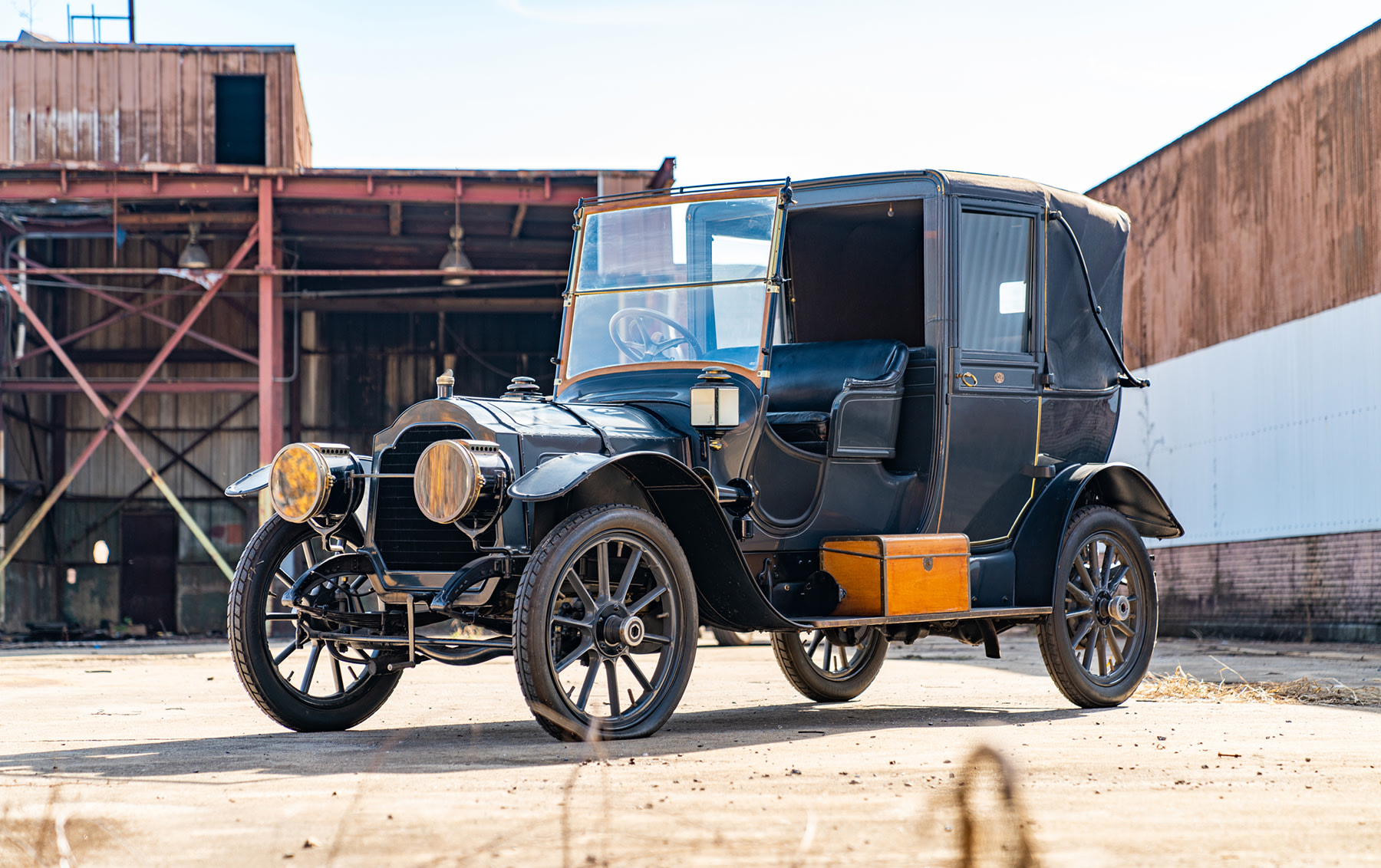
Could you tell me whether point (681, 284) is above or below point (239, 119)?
below

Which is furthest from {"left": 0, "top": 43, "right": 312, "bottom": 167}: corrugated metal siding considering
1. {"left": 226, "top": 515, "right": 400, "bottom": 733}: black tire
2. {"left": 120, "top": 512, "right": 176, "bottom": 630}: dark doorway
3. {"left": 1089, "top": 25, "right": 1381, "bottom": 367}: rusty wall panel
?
{"left": 226, "top": 515, "right": 400, "bottom": 733}: black tire

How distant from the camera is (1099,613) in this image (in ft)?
27.6

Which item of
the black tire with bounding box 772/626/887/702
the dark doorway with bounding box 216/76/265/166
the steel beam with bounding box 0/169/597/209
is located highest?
the dark doorway with bounding box 216/76/265/166

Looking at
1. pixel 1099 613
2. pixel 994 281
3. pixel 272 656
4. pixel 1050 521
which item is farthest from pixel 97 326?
pixel 1099 613

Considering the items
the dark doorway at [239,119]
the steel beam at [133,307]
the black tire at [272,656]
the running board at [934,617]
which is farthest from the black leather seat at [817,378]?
the dark doorway at [239,119]

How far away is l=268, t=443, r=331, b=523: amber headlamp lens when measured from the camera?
6566 mm

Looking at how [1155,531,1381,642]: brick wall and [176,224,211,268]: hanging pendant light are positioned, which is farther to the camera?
[176,224,211,268]: hanging pendant light

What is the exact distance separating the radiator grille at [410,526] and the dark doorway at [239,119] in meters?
20.2

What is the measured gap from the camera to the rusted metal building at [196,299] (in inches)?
894

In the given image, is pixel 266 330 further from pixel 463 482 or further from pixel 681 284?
pixel 463 482

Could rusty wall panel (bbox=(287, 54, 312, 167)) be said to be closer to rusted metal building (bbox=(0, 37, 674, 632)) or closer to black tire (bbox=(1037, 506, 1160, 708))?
rusted metal building (bbox=(0, 37, 674, 632))

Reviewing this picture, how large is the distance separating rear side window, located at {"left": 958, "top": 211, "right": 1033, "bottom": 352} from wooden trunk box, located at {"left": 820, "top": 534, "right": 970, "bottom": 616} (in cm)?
126

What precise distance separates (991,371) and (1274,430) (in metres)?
11.3

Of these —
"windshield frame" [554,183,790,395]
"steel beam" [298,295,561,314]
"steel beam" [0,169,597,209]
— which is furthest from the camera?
"steel beam" [298,295,561,314]
